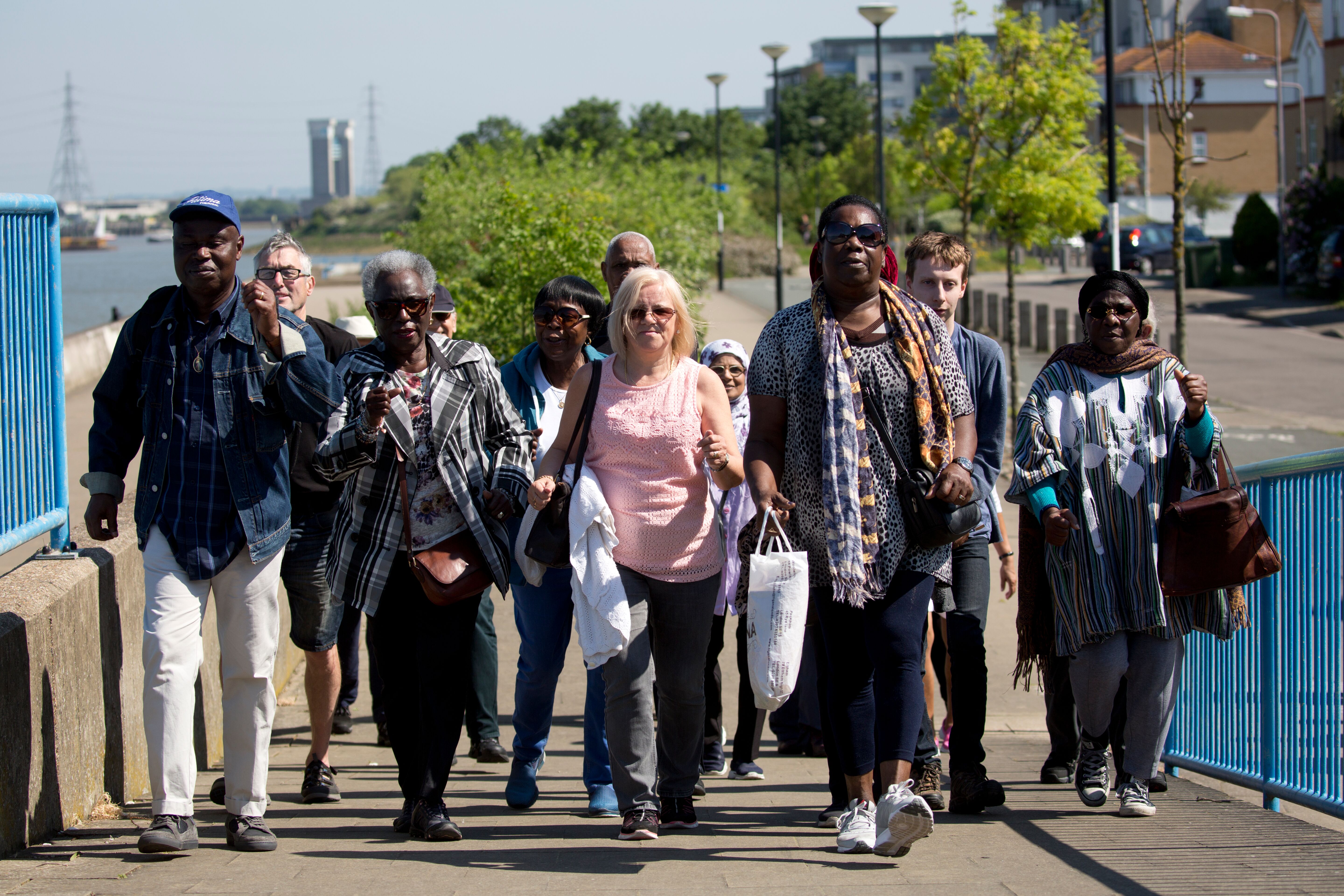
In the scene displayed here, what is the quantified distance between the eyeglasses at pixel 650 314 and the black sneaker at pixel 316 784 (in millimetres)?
2121

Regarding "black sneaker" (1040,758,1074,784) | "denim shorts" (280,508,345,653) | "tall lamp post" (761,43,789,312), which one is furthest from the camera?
"tall lamp post" (761,43,789,312)

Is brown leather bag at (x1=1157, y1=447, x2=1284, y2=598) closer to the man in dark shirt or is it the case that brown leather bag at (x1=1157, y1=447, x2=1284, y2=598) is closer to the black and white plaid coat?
the black and white plaid coat

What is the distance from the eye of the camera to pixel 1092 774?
4867 millimetres

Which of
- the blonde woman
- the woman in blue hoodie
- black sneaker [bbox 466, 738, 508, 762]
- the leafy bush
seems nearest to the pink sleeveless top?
→ the blonde woman

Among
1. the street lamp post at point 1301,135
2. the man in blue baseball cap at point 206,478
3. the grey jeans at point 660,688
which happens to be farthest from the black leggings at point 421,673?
the street lamp post at point 1301,135

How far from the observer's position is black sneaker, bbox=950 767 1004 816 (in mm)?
4832

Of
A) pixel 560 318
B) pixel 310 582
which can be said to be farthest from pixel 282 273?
pixel 310 582

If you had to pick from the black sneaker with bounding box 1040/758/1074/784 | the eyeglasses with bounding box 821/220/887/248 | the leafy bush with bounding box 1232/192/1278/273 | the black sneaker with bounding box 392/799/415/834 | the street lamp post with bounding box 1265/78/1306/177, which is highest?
the street lamp post with bounding box 1265/78/1306/177

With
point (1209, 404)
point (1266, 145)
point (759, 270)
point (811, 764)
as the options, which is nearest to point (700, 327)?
point (811, 764)

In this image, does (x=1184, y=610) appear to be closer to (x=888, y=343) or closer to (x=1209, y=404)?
(x=888, y=343)

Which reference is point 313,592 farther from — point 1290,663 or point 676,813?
point 1290,663

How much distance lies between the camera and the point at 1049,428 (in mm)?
4773

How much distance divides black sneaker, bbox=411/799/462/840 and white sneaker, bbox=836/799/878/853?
1.25 meters

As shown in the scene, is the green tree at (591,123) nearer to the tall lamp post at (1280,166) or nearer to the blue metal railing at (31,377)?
the tall lamp post at (1280,166)
